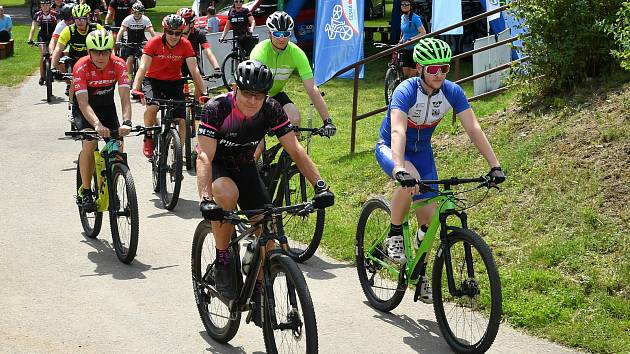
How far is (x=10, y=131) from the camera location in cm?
1766

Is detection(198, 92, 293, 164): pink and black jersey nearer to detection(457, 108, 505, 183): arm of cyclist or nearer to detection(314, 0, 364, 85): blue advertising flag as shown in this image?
detection(457, 108, 505, 183): arm of cyclist

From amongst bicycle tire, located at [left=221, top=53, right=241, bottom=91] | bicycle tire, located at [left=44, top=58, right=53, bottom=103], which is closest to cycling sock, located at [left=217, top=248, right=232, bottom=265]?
bicycle tire, located at [left=221, top=53, right=241, bottom=91]

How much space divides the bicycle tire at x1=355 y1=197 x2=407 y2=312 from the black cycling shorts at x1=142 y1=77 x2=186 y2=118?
5108 millimetres

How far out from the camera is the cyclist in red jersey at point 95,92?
33.8ft

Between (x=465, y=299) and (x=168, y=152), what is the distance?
19.5 feet

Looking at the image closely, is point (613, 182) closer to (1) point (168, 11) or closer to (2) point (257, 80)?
(2) point (257, 80)

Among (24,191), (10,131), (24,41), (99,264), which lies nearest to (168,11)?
(24,41)

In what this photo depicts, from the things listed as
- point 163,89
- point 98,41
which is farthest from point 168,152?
point 98,41

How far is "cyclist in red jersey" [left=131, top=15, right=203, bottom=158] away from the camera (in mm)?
12500

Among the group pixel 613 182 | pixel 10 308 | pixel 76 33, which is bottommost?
pixel 10 308

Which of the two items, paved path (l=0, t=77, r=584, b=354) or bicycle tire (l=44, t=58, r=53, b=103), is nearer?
paved path (l=0, t=77, r=584, b=354)

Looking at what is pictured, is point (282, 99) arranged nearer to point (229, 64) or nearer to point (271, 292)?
point (271, 292)

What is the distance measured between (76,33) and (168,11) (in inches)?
1354

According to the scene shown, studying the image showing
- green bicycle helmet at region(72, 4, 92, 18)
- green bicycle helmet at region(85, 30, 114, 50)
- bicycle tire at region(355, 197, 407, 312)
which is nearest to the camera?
bicycle tire at region(355, 197, 407, 312)
